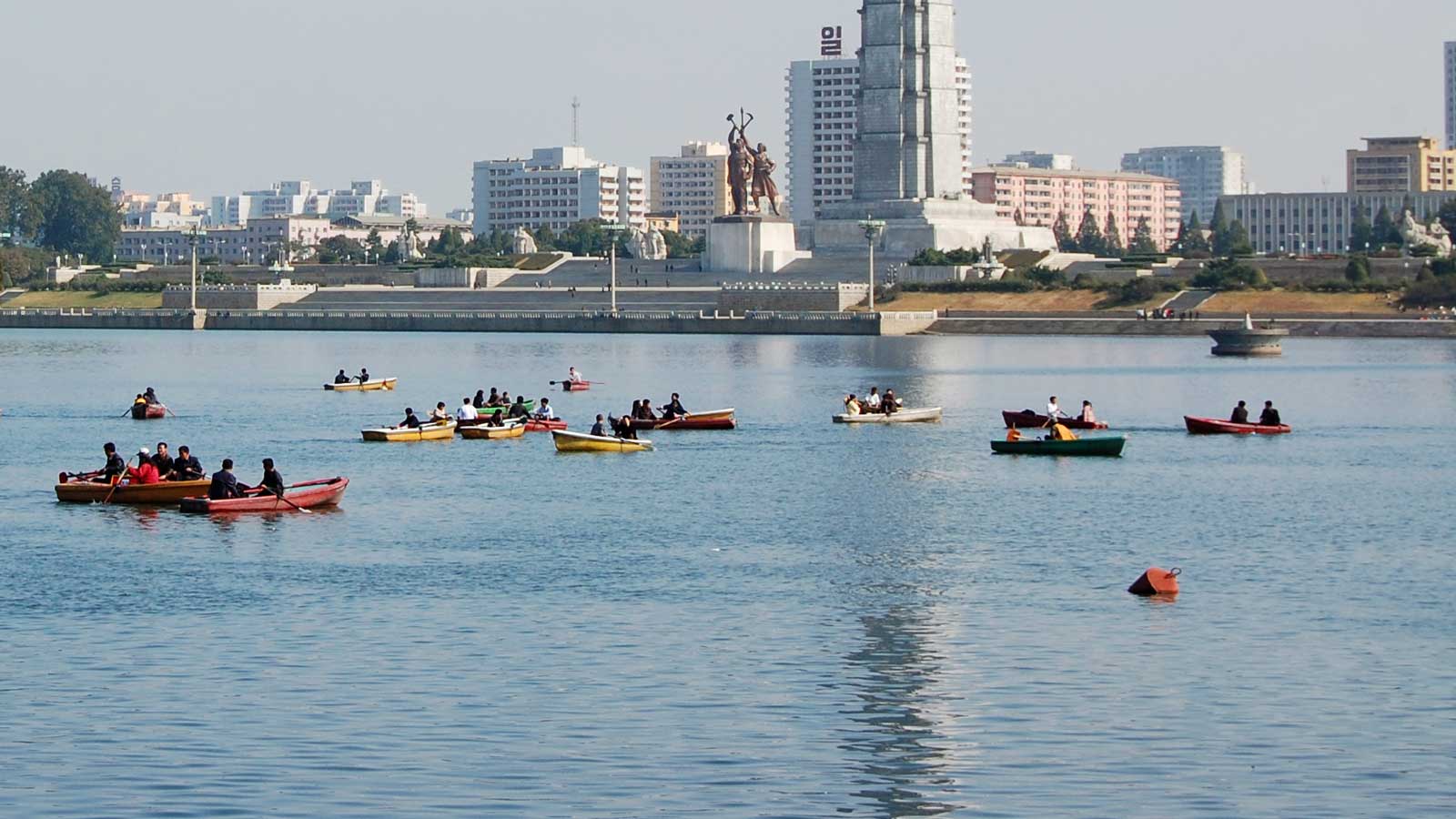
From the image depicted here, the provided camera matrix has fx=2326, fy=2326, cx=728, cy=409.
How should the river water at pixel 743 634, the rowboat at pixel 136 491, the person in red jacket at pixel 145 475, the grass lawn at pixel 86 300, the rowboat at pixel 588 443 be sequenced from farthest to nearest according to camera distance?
the grass lawn at pixel 86 300 → the rowboat at pixel 588 443 → the person in red jacket at pixel 145 475 → the rowboat at pixel 136 491 → the river water at pixel 743 634

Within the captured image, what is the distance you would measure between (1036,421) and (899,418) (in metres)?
4.94

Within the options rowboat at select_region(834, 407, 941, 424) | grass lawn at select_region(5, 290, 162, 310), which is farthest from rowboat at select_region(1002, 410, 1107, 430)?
grass lawn at select_region(5, 290, 162, 310)

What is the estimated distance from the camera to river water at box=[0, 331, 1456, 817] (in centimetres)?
2167

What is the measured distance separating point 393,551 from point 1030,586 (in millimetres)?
10512

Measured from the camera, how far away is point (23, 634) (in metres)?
29.0

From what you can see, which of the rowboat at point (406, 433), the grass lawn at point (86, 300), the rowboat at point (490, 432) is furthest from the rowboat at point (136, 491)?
the grass lawn at point (86, 300)

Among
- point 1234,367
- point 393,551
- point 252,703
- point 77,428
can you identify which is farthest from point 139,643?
point 1234,367

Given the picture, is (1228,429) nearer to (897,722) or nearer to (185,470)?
(185,470)

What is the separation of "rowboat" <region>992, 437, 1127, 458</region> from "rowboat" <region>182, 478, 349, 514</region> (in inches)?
744

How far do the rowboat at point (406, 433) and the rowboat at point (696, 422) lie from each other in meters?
5.42

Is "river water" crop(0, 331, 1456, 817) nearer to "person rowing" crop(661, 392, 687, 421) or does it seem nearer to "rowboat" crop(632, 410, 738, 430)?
"rowboat" crop(632, 410, 738, 430)

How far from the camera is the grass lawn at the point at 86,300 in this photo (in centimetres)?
15612

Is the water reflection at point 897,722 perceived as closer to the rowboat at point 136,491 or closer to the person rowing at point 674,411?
the rowboat at point 136,491

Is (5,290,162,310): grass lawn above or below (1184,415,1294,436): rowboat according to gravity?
above
